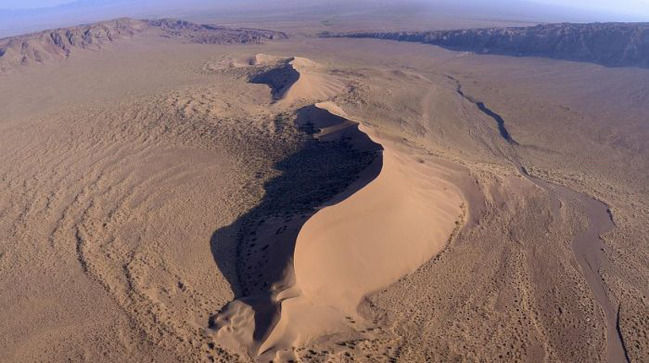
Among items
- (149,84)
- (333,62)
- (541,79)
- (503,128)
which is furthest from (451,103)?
(149,84)

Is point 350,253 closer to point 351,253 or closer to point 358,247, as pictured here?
point 351,253

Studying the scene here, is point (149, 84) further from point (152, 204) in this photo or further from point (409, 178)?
point (409, 178)

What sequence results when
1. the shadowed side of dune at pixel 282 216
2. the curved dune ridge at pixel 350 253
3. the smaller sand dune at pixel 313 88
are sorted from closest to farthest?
1. the curved dune ridge at pixel 350 253
2. the shadowed side of dune at pixel 282 216
3. the smaller sand dune at pixel 313 88

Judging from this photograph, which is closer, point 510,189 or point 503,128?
point 510,189

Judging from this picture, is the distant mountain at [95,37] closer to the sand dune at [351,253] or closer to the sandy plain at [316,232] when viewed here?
the sandy plain at [316,232]

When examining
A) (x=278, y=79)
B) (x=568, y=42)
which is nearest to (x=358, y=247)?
(x=278, y=79)

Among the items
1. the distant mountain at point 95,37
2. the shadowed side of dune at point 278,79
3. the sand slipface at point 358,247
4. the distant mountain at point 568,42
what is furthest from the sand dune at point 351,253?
the distant mountain at point 95,37
